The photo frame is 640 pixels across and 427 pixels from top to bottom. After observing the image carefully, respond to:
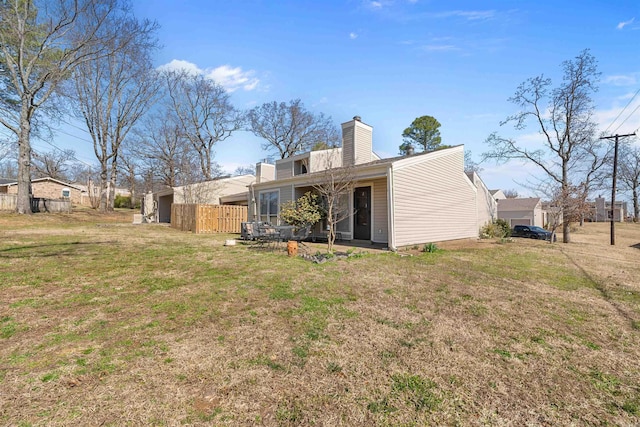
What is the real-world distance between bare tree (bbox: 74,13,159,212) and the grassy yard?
2582 centimetres

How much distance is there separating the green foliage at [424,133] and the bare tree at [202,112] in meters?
19.7

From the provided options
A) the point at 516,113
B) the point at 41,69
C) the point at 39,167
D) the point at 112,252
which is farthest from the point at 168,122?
the point at 516,113

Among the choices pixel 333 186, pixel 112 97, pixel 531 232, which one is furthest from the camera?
pixel 112 97

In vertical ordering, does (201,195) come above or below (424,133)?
below

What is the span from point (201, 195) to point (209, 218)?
25.7 feet

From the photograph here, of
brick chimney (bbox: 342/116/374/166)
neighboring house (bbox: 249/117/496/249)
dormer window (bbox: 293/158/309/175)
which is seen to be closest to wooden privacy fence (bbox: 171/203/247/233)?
neighboring house (bbox: 249/117/496/249)

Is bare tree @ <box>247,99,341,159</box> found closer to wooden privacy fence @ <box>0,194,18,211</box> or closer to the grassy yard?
wooden privacy fence @ <box>0,194,18,211</box>

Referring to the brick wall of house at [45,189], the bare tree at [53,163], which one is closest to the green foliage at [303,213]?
the brick wall of house at [45,189]

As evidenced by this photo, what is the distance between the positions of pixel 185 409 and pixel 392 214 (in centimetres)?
863

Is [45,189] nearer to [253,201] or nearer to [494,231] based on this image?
[253,201]

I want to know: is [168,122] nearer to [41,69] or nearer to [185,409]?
[41,69]

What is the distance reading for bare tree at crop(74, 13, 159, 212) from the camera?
82.8 feet

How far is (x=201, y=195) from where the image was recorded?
23234 mm

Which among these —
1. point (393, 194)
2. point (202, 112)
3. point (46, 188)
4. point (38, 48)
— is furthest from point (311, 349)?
point (46, 188)
